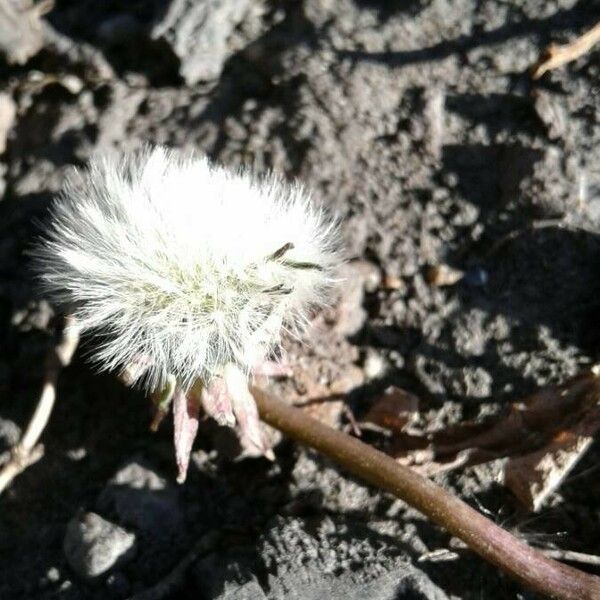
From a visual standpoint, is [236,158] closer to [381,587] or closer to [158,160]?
[158,160]

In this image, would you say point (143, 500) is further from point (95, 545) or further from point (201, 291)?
point (201, 291)

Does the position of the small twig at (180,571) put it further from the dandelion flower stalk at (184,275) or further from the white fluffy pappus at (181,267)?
the white fluffy pappus at (181,267)

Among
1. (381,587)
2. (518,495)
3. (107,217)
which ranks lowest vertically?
(381,587)

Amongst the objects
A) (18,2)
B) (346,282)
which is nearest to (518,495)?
(346,282)

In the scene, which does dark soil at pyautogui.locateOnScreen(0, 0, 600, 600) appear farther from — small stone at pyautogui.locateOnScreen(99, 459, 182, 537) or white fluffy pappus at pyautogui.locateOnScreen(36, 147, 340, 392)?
white fluffy pappus at pyautogui.locateOnScreen(36, 147, 340, 392)

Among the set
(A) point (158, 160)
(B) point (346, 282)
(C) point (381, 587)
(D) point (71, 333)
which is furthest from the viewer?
(B) point (346, 282)

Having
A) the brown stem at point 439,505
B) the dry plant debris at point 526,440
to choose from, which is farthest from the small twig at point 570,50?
the brown stem at point 439,505
